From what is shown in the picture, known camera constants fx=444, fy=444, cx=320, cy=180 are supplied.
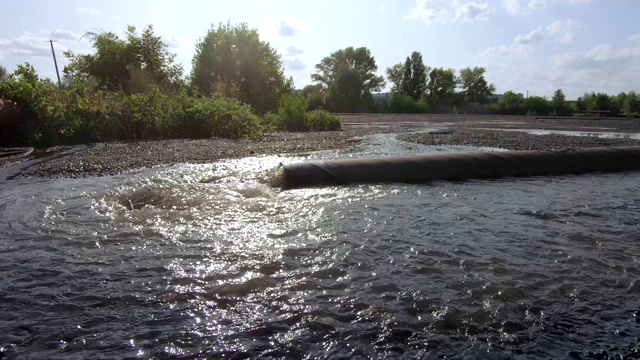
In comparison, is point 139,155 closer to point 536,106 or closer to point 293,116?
point 293,116

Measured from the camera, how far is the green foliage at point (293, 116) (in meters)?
17.8

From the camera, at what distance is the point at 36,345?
2.27m

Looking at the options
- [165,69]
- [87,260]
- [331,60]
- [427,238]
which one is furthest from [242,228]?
[331,60]

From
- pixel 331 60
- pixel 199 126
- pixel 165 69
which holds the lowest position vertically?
pixel 199 126

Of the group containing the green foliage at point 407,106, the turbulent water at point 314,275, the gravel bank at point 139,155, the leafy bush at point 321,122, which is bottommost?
the turbulent water at point 314,275

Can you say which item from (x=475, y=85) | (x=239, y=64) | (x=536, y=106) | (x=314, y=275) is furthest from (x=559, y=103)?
(x=314, y=275)

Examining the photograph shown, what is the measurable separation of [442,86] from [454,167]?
202ft

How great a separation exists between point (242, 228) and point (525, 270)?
8.21 ft

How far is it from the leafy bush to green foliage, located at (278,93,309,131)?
21 centimetres

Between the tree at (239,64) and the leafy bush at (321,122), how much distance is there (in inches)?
349

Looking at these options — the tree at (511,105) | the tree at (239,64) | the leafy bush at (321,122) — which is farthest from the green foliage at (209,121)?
the tree at (511,105)

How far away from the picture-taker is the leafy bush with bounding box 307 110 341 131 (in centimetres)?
1766

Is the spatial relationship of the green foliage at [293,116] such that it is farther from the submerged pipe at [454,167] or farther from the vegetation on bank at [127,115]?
the submerged pipe at [454,167]

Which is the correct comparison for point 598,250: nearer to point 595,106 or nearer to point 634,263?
point 634,263
